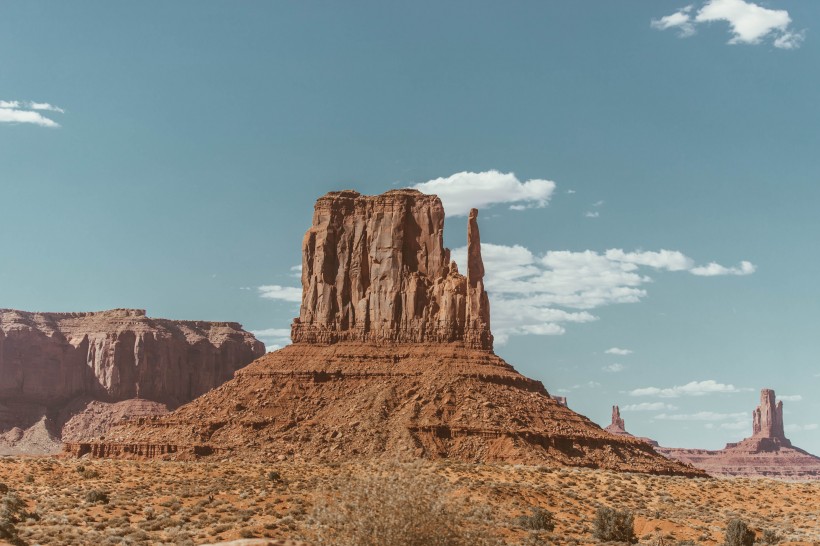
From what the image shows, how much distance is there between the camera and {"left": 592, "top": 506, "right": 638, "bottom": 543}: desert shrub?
6550 cm

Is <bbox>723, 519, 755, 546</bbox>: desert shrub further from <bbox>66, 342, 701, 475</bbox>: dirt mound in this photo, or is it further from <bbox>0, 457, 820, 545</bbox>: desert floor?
<bbox>66, 342, 701, 475</bbox>: dirt mound

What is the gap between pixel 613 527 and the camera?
2598 inches

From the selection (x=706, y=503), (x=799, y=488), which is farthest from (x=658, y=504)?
(x=799, y=488)

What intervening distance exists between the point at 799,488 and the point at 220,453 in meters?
44.9

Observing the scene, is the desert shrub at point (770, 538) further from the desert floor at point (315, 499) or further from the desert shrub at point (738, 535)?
the desert shrub at point (738, 535)

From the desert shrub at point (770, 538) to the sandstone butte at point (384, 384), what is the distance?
105 feet

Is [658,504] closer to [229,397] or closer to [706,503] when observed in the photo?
[706,503]

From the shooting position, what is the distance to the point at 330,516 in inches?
1654

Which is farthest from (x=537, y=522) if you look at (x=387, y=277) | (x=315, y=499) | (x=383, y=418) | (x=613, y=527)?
(x=387, y=277)

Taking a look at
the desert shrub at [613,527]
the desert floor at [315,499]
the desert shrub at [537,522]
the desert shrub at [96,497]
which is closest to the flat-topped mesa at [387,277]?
the desert floor at [315,499]

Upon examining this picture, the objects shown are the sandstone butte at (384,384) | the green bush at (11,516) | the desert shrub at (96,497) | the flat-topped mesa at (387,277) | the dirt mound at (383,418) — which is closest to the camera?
the green bush at (11,516)

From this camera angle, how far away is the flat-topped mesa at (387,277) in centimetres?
12112

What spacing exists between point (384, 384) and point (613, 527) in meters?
49.7

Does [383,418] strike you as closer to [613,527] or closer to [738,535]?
[613,527]
